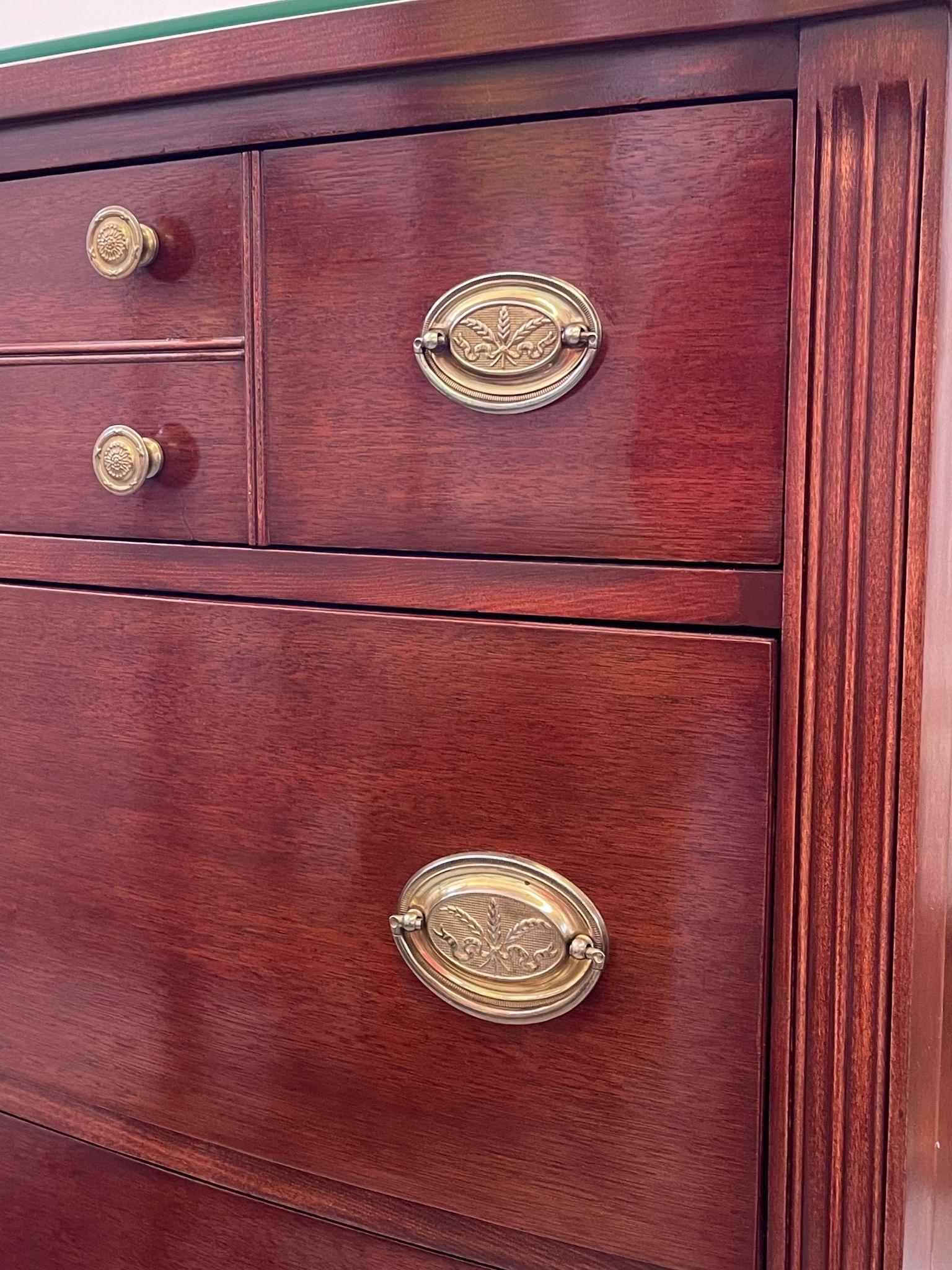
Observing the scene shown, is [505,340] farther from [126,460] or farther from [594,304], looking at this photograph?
[126,460]

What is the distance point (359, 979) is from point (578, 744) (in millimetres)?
145

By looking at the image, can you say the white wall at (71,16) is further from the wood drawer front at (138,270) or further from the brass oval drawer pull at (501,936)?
the brass oval drawer pull at (501,936)

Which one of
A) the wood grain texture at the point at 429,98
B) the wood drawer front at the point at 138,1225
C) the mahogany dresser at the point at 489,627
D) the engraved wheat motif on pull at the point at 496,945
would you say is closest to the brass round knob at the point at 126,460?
the mahogany dresser at the point at 489,627

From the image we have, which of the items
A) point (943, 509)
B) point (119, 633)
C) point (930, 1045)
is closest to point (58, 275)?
point (119, 633)

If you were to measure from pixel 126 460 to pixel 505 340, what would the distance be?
0.18 metres

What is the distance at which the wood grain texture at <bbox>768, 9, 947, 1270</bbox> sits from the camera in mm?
356

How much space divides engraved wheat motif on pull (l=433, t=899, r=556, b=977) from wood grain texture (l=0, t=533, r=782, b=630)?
119 millimetres

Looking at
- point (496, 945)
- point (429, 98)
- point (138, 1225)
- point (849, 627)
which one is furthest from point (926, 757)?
point (138, 1225)

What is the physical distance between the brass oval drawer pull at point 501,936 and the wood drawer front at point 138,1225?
130mm

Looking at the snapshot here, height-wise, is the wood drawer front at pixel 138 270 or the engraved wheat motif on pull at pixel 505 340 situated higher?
the wood drawer front at pixel 138 270

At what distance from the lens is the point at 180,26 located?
19.3 inches

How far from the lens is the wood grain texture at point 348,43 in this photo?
37cm

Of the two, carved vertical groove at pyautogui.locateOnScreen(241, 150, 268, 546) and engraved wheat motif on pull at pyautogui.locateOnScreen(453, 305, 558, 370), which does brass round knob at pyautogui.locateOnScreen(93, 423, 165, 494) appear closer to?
carved vertical groove at pyautogui.locateOnScreen(241, 150, 268, 546)

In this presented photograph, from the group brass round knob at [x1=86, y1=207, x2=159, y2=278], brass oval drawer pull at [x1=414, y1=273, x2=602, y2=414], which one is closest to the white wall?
brass round knob at [x1=86, y1=207, x2=159, y2=278]
